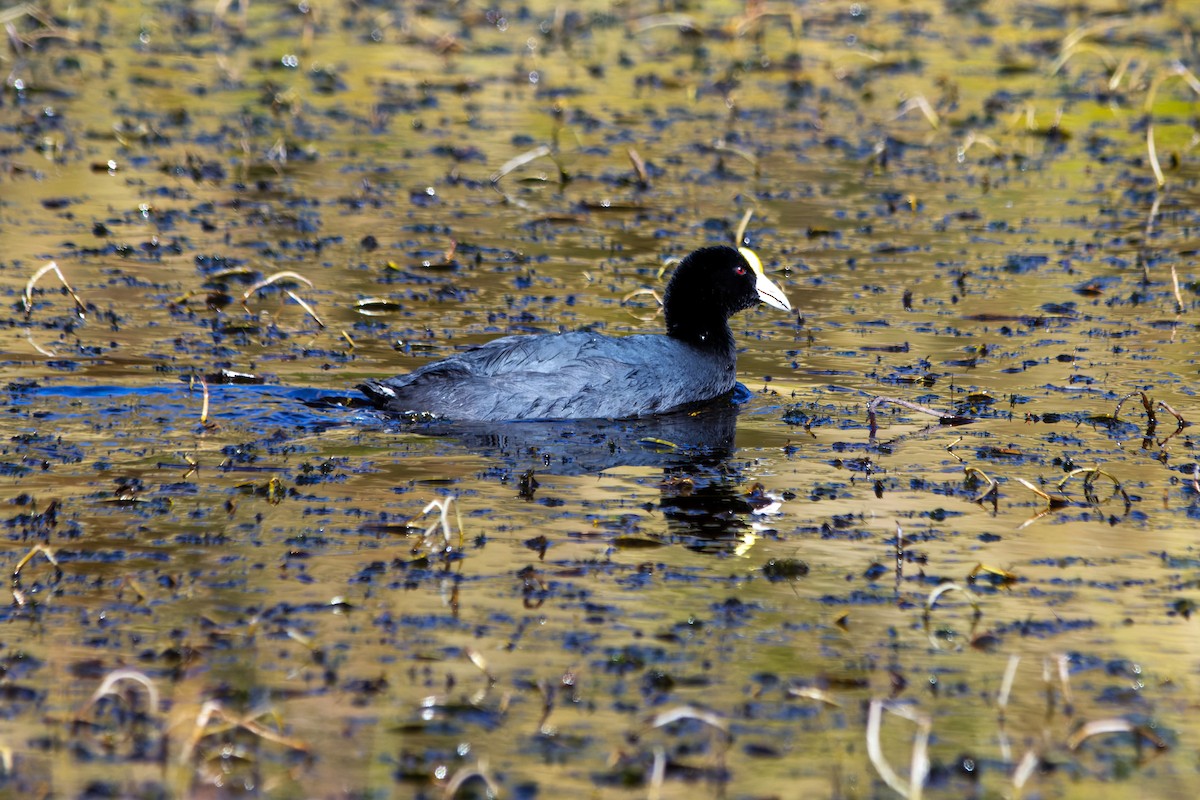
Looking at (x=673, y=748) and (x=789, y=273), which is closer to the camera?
(x=673, y=748)

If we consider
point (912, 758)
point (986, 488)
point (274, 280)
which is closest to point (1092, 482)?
point (986, 488)

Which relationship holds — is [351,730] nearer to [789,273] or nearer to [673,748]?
[673,748]

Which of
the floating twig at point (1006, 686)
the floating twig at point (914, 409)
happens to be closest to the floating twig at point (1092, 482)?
the floating twig at point (914, 409)

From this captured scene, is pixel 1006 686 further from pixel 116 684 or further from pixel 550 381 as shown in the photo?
pixel 550 381

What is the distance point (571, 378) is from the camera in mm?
8305

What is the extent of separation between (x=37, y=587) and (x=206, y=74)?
10.8m

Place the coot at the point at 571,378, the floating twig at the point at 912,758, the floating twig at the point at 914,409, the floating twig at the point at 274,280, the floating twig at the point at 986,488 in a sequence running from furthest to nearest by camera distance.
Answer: the floating twig at the point at 274,280 < the coot at the point at 571,378 < the floating twig at the point at 914,409 < the floating twig at the point at 986,488 < the floating twig at the point at 912,758

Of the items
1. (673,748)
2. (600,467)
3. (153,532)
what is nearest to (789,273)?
(600,467)

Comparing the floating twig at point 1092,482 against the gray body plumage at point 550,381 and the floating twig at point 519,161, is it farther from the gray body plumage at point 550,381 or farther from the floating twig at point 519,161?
the floating twig at point 519,161

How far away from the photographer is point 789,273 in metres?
10.9

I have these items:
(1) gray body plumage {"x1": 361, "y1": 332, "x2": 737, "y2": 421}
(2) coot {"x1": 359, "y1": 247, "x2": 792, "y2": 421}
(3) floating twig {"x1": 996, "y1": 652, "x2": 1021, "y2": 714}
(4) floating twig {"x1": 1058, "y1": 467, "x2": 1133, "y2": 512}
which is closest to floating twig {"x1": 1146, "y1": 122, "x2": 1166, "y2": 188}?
(2) coot {"x1": 359, "y1": 247, "x2": 792, "y2": 421}

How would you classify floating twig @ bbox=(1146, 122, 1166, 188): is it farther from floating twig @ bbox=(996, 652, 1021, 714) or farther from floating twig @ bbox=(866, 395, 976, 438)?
floating twig @ bbox=(996, 652, 1021, 714)

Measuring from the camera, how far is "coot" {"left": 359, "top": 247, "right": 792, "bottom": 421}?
813cm

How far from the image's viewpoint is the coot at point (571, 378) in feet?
26.7
